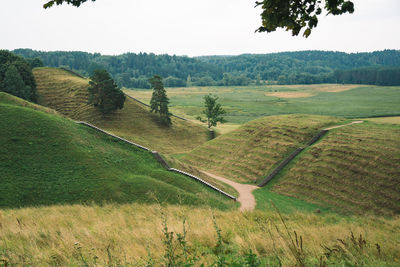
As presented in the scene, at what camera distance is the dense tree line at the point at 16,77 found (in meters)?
53.1

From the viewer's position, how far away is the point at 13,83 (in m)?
53.6

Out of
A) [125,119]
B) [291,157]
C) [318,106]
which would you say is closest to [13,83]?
[125,119]

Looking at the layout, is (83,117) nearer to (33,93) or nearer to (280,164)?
(33,93)

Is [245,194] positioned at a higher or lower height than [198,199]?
lower

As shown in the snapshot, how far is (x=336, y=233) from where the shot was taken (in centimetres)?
782

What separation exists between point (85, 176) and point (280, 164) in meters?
24.8

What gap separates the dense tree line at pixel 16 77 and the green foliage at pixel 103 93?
11786 mm

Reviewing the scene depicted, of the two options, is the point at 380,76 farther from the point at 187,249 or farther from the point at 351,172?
the point at 187,249

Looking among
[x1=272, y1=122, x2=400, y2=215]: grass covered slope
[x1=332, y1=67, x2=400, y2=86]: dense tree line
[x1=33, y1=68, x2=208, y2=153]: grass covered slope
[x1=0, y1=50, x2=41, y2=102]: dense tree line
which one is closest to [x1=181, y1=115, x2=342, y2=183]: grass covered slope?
[x1=272, y1=122, x2=400, y2=215]: grass covered slope

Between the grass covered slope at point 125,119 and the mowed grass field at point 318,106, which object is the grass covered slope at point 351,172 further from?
the mowed grass field at point 318,106

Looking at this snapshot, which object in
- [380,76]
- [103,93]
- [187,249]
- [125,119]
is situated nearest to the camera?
[187,249]

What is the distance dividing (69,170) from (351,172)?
2766 centimetres

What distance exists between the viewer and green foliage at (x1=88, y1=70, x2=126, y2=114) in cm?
6150

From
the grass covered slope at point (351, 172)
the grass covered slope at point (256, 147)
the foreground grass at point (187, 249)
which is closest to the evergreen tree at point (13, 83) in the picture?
the grass covered slope at point (256, 147)
